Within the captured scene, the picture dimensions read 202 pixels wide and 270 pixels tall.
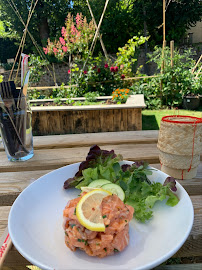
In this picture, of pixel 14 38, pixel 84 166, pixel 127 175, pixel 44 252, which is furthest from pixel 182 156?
pixel 14 38

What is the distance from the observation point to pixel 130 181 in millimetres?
786

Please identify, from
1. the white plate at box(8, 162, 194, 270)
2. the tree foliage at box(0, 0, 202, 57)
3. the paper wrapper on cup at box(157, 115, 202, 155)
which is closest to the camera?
the white plate at box(8, 162, 194, 270)

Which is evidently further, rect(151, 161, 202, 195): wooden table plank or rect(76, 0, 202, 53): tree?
rect(76, 0, 202, 53): tree

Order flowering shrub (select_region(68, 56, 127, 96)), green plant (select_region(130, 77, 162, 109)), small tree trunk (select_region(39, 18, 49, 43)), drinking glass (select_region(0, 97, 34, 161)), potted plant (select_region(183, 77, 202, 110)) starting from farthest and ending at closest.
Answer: small tree trunk (select_region(39, 18, 49, 43)) < green plant (select_region(130, 77, 162, 109)) < flowering shrub (select_region(68, 56, 127, 96)) < potted plant (select_region(183, 77, 202, 110)) < drinking glass (select_region(0, 97, 34, 161))

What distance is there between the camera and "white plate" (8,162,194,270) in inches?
20.4

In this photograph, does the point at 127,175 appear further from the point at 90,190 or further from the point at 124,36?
the point at 124,36

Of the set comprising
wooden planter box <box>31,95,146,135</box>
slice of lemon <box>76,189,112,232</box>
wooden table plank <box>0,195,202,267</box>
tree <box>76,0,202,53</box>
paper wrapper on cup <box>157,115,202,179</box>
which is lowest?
wooden planter box <box>31,95,146,135</box>

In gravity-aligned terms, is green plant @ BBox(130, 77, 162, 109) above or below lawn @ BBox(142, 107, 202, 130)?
above

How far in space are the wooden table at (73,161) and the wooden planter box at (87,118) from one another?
7.76 feet

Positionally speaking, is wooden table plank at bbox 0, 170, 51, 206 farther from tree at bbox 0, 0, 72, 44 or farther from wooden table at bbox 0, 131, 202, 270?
tree at bbox 0, 0, 72, 44

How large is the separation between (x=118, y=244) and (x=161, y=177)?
0.37m

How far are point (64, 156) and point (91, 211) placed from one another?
0.70 m

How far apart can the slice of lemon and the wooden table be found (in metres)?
0.21

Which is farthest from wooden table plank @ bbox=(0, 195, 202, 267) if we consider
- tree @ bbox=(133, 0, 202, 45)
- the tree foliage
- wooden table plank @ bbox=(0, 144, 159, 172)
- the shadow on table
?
tree @ bbox=(133, 0, 202, 45)
